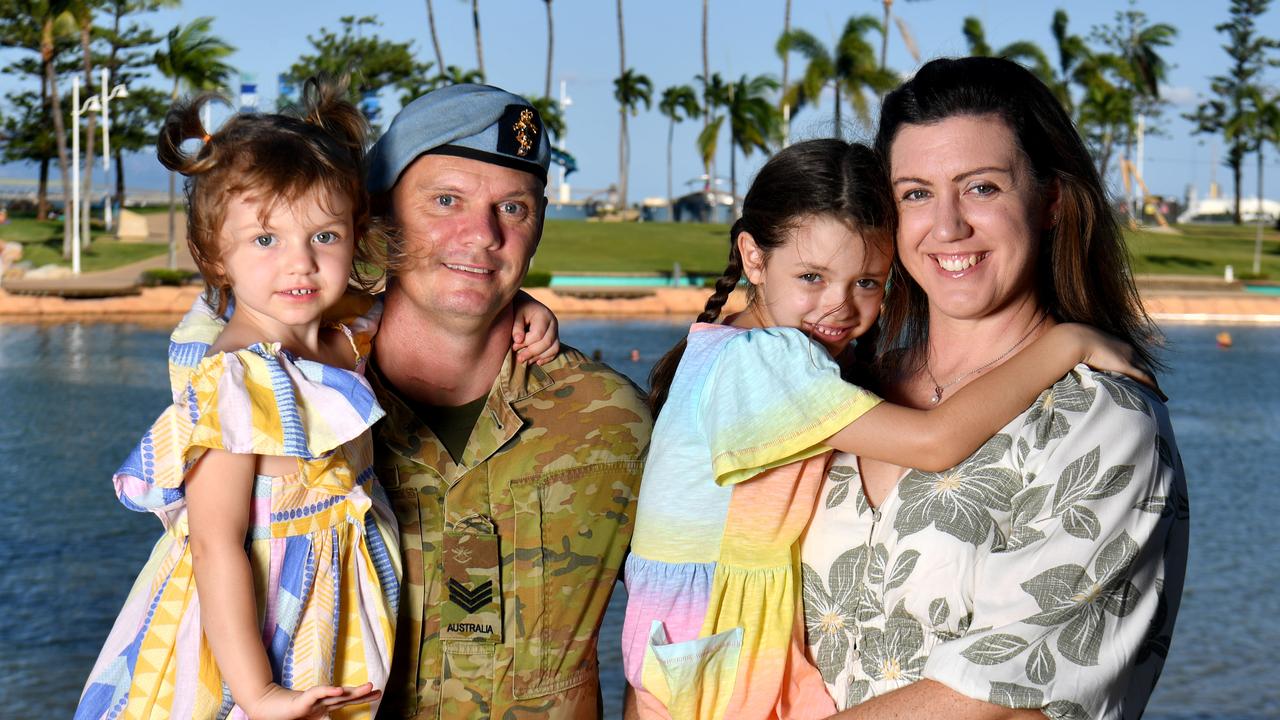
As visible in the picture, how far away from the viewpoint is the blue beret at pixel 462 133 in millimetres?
3006

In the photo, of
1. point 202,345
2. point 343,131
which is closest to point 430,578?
point 202,345

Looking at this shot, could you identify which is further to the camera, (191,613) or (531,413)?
(531,413)

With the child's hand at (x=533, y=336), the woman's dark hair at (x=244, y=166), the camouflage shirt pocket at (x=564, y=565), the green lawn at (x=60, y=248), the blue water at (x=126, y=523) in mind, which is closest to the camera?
the woman's dark hair at (x=244, y=166)

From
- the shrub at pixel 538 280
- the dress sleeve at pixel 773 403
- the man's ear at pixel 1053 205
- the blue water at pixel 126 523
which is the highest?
the man's ear at pixel 1053 205

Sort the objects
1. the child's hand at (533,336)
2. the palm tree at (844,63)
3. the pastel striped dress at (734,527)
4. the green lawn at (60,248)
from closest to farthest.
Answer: the pastel striped dress at (734,527) → the child's hand at (533,336) → the green lawn at (60,248) → the palm tree at (844,63)

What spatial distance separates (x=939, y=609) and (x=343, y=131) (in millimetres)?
1613

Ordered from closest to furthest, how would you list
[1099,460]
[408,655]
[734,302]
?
[1099,460] → [408,655] → [734,302]

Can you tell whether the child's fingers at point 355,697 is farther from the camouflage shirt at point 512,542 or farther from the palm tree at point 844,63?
the palm tree at point 844,63

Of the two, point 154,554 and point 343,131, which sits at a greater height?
point 343,131

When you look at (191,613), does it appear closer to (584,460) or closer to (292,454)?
(292,454)

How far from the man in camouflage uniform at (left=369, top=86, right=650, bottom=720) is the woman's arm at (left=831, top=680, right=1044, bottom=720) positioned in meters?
0.89

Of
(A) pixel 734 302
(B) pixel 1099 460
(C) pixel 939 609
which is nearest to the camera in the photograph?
(B) pixel 1099 460

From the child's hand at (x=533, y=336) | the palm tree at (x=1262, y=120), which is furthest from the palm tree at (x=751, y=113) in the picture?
the child's hand at (x=533, y=336)

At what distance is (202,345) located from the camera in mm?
2709
